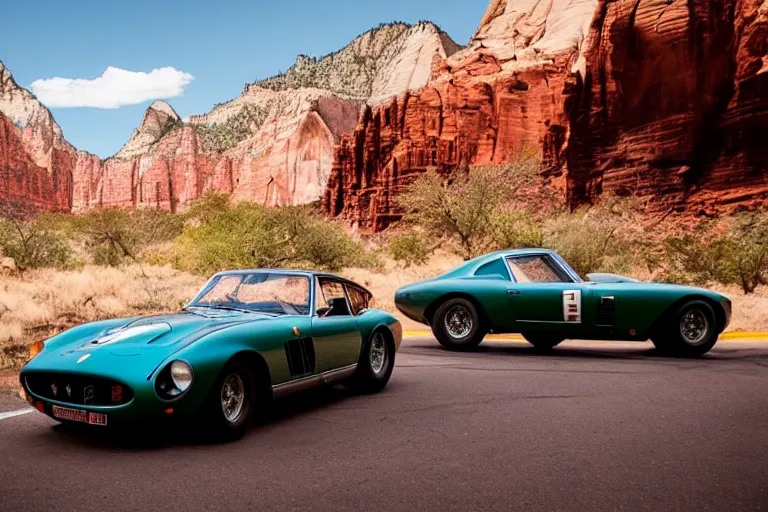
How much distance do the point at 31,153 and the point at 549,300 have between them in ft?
449

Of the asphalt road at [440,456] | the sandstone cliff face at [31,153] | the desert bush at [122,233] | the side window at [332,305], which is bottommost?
the asphalt road at [440,456]

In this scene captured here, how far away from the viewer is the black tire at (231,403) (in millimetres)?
5082

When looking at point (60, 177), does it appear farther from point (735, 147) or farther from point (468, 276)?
point (468, 276)

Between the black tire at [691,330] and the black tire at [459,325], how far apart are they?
2479mm

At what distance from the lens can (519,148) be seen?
77.3 meters

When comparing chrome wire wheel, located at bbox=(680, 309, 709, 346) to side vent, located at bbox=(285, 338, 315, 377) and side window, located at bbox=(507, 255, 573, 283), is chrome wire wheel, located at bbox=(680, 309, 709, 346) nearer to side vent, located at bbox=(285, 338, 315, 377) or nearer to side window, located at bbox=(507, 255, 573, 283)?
side window, located at bbox=(507, 255, 573, 283)

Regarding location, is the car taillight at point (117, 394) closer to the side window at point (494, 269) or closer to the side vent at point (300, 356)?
the side vent at point (300, 356)

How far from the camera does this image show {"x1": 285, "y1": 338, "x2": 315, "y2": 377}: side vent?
19.8 ft

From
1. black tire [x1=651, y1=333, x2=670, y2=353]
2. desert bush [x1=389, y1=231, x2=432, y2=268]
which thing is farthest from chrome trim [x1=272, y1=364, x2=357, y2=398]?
desert bush [x1=389, y1=231, x2=432, y2=268]

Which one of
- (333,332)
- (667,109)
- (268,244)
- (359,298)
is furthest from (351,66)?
(333,332)

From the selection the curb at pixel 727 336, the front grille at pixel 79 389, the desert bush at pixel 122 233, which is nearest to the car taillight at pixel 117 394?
the front grille at pixel 79 389

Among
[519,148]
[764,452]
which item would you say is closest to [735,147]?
[519,148]

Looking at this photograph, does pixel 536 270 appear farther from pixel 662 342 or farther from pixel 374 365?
pixel 374 365

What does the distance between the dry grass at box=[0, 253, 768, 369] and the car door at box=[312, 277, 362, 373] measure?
477cm
